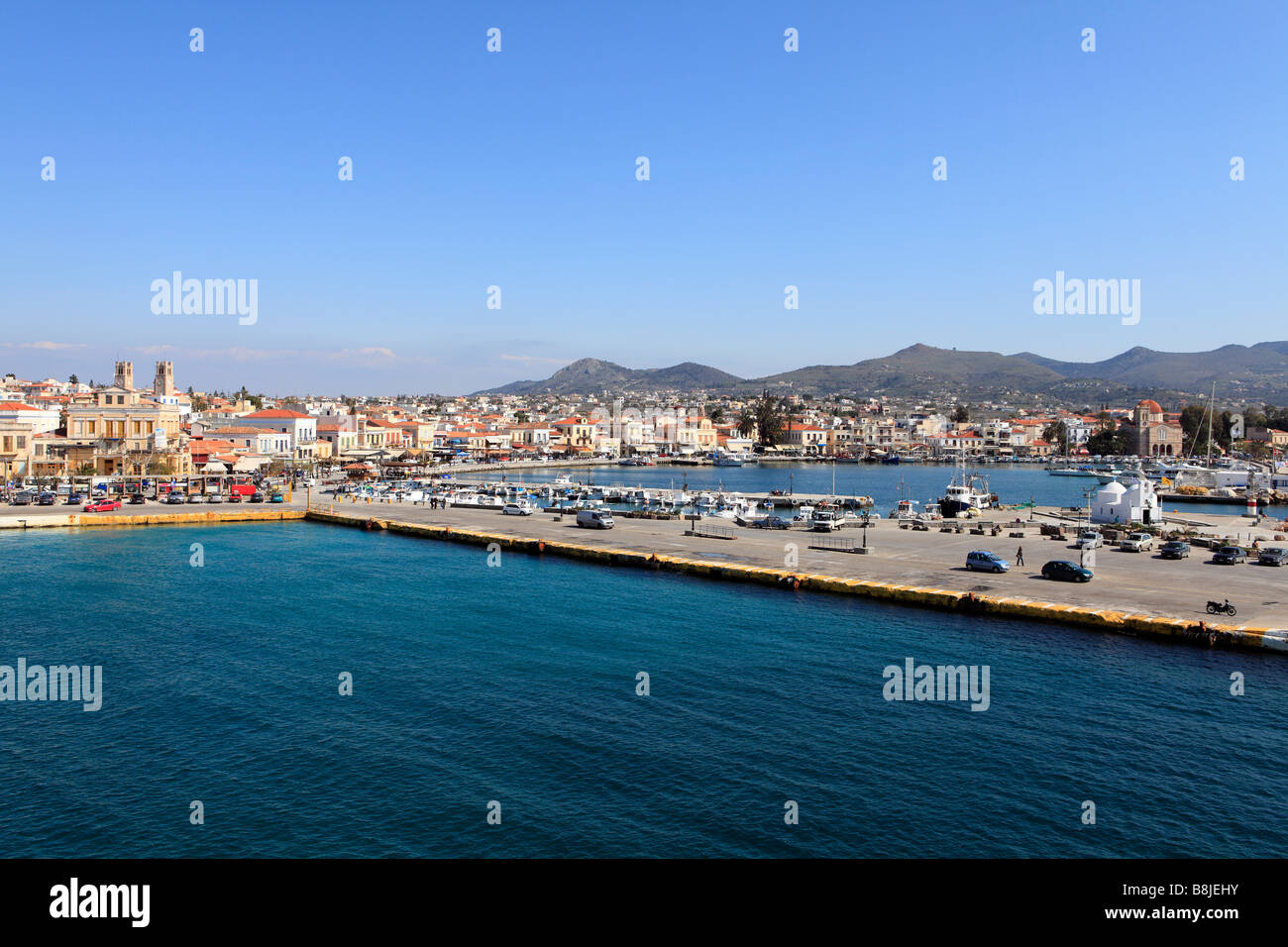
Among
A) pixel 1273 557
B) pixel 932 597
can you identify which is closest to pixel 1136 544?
pixel 1273 557

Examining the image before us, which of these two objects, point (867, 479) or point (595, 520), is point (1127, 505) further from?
point (867, 479)

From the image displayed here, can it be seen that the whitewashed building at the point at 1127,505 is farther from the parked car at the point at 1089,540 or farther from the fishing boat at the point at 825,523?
the fishing boat at the point at 825,523

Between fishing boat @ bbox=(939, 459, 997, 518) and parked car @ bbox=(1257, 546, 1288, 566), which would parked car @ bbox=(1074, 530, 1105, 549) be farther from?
fishing boat @ bbox=(939, 459, 997, 518)

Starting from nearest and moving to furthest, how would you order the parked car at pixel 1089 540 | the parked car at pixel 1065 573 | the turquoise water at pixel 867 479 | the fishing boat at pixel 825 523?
1. the parked car at pixel 1065 573
2. the parked car at pixel 1089 540
3. the fishing boat at pixel 825 523
4. the turquoise water at pixel 867 479

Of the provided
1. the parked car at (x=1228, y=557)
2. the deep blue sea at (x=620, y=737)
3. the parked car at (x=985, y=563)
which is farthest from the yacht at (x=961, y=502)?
the deep blue sea at (x=620, y=737)
